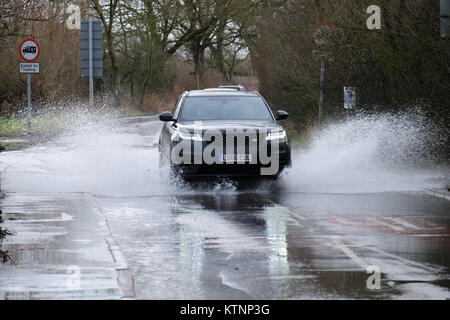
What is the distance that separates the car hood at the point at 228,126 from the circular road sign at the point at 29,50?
19.2 m

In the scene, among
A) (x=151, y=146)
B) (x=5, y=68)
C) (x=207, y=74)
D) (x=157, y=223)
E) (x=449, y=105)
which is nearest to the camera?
(x=157, y=223)

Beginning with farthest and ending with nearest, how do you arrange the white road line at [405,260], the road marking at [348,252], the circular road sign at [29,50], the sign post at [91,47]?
1. the sign post at [91,47]
2. the circular road sign at [29,50]
3. the road marking at [348,252]
4. the white road line at [405,260]

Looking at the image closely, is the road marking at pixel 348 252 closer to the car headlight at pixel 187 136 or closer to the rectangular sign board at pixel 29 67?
the car headlight at pixel 187 136

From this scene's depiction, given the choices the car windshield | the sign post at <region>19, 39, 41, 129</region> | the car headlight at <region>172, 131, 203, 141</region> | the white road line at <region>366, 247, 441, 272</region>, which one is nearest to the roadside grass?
the sign post at <region>19, 39, 41, 129</region>

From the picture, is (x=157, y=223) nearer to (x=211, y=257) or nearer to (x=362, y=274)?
(x=211, y=257)

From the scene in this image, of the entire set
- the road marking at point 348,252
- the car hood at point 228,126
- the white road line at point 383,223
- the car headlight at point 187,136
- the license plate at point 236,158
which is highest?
the car hood at point 228,126

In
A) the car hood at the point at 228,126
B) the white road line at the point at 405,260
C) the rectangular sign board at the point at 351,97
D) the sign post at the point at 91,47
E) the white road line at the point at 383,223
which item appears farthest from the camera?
the sign post at the point at 91,47

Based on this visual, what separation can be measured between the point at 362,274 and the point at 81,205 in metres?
6.35

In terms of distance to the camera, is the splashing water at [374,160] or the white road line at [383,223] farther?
the splashing water at [374,160]

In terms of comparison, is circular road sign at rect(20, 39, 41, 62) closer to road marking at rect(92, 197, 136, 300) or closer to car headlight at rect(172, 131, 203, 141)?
car headlight at rect(172, 131, 203, 141)

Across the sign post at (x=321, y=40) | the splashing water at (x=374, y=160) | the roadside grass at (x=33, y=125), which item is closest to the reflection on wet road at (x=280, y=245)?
the splashing water at (x=374, y=160)

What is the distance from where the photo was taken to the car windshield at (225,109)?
16922 millimetres

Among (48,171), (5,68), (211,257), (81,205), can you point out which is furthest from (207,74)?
(211,257)

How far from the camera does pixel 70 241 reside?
10.4 meters
